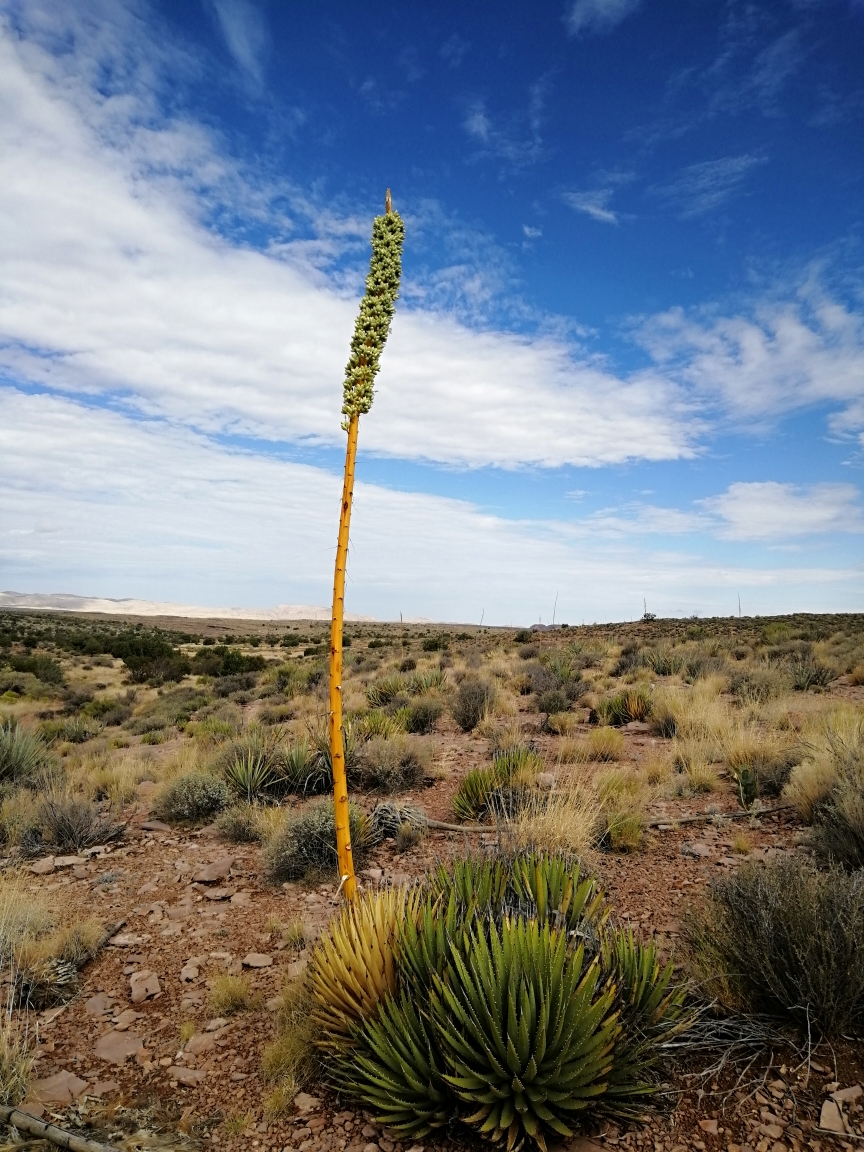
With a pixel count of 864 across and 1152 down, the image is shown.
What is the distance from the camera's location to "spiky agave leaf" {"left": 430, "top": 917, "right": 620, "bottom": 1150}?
2818mm

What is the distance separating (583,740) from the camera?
33.7 ft

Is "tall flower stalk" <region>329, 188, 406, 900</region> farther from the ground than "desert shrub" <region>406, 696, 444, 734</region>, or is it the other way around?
"tall flower stalk" <region>329, 188, 406, 900</region>

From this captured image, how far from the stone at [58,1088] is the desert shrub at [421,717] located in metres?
8.46

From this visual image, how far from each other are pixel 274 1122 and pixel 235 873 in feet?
11.6

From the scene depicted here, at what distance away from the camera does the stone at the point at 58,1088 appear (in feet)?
Answer: 11.7

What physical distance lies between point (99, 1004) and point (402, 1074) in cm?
262

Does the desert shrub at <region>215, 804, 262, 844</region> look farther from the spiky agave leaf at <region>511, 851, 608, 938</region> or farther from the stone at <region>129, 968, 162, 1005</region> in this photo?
the spiky agave leaf at <region>511, 851, 608, 938</region>

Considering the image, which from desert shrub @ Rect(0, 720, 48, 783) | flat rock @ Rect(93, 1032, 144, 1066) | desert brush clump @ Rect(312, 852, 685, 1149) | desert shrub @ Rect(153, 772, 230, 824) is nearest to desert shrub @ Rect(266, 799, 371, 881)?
desert shrub @ Rect(153, 772, 230, 824)

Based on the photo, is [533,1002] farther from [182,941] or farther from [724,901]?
[182,941]

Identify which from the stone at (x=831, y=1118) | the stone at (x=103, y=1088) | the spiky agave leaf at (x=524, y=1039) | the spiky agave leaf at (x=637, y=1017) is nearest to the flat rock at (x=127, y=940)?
the stone at (x=103, y=1088)

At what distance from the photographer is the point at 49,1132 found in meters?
3.07

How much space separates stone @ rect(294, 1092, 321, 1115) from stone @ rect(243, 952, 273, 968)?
Answer: 1509 mm

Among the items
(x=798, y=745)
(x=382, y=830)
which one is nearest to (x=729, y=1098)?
(x=382, y=830)

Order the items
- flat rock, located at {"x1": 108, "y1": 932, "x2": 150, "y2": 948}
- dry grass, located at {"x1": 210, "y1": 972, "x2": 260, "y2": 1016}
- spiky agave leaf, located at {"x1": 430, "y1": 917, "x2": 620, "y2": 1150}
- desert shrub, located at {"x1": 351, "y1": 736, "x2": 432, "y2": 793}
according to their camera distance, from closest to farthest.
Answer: spiky agave leaf, located at {"x1": 430, "y1": 917, "x2": 620, "y2": 1150} < dry grass, located at {"x1": 210, "y1": 972, "x2": 260, "y2": 1016} < flat rock, located at {"x1": 108, "y1": 932, "x2": 150, "y2": 948} < desert shrub, located at {"x1": 351, "y1": 736, "x2": 432, "y2": 793}
